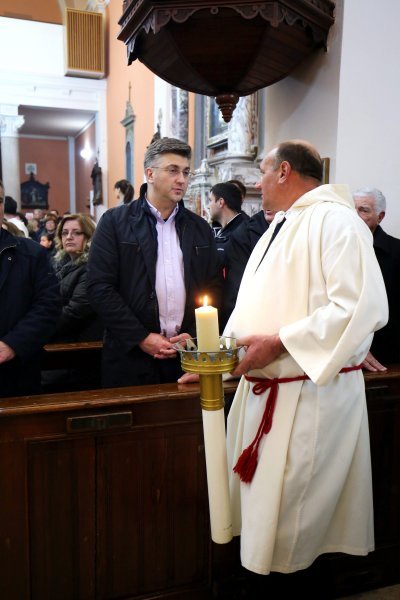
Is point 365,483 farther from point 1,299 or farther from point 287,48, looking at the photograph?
point 287,48

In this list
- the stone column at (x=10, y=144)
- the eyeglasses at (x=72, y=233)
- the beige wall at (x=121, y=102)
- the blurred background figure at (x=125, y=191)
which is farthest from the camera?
the stone column at (x=10, y=144)

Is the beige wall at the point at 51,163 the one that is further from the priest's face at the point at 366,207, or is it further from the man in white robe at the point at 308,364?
the man in white robe at the point at 308,364

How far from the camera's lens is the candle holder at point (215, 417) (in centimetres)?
151

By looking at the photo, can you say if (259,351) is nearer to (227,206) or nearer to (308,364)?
(308,364)

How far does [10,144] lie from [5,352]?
13492 mm

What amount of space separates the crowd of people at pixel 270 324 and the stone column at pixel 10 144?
1275 cm

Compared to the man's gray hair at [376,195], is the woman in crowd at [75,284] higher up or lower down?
lower down

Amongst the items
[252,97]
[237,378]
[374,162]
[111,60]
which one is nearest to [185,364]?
[237,378]

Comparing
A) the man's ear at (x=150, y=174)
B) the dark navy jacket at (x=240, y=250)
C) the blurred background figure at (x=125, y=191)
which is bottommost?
the dark navy jacket at (x=240, y=250)

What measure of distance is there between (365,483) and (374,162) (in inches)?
74.7

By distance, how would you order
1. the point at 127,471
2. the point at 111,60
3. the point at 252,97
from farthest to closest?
the point at 111,60 → the point at 252,97 → the point at 127,471

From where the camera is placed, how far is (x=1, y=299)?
2.26 m

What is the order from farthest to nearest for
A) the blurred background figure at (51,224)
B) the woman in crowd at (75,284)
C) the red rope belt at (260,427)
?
the blurred background figure at (51,224)
the woman in crowd at (75,284)
the red rope belt at (260,427)

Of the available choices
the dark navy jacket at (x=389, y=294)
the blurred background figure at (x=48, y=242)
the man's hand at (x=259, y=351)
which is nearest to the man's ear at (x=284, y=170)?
the man's hand at (x=259, y=351)
